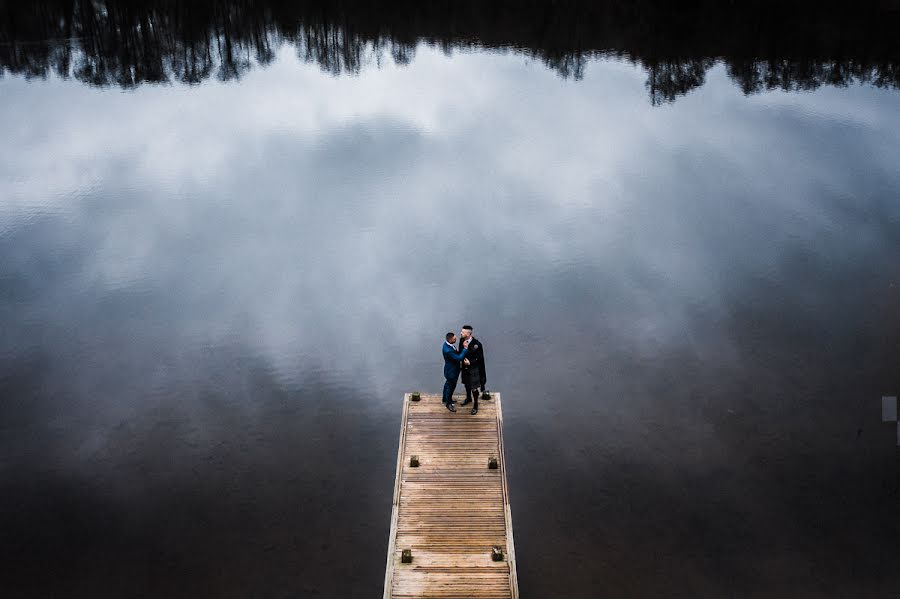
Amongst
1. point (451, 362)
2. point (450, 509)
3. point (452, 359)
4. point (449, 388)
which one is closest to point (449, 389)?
point (449, 388)

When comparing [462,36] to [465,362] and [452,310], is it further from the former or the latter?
[465,362]

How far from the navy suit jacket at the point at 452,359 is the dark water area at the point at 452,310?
9.00ft

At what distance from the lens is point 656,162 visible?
36562mm

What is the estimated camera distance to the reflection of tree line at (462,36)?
47844 mm

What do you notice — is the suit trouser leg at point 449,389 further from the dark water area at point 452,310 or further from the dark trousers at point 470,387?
the dark water area at point 452,310

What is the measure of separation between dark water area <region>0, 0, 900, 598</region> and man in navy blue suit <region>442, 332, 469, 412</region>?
2.15 m

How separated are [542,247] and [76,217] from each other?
734 inches

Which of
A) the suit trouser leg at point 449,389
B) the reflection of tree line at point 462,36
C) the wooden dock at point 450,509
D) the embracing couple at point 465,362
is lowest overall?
the wooden dock at point 450,509

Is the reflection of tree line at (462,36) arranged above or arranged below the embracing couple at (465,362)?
above

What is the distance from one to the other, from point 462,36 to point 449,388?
136 feet

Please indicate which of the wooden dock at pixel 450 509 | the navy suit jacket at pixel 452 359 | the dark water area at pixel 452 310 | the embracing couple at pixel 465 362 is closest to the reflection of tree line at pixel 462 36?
the dark water area at pixel 452 310

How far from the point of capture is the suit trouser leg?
18.3 metres

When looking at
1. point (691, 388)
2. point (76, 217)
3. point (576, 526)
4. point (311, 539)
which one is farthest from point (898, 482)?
point (76, 217)

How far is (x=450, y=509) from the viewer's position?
15.9m
